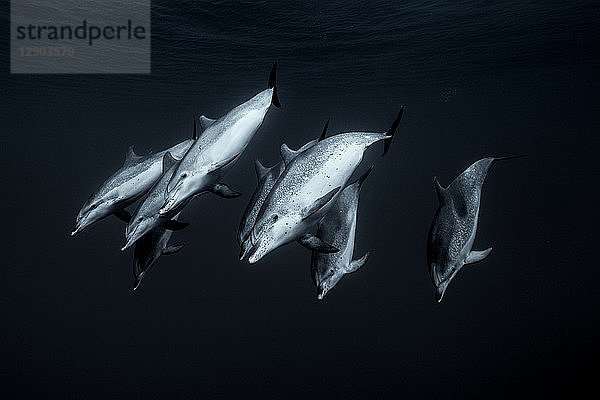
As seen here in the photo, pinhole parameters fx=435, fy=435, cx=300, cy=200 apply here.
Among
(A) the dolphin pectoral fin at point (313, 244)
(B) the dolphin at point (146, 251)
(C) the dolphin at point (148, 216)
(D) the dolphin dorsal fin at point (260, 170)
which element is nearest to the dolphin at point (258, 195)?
(D) the dolphin dorsal fin at point (260, 170)

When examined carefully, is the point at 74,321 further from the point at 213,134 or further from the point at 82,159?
the point at 82,159

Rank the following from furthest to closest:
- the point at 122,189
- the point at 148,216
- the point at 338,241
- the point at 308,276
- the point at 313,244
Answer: the point at 308,276
the point at 122,189
the point at 338,241
the point at 148,216
the point at 313,244

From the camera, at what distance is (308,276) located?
840 inches

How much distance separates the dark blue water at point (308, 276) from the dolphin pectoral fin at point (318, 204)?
390cm

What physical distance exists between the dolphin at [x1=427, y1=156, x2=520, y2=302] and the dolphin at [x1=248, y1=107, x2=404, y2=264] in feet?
2.46

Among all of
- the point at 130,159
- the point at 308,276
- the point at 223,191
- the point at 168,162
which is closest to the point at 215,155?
the point at 223,191

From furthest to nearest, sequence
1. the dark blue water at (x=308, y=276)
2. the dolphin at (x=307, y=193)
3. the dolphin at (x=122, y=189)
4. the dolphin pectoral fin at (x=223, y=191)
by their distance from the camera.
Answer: the dark blue water at (x=308, y=276)
the dolphin at (x=122, y=189)
the dolphin pectoral fin at (x=223, y=191)
the dolphin at (x=307, y=193)

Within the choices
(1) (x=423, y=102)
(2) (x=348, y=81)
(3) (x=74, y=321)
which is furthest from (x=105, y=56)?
(1) (x=423, y=102)

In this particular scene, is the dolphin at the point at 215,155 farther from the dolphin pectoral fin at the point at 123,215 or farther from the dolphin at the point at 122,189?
the dolphin pectoral fin at the point at 123,215

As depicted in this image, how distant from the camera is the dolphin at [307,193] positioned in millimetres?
2904

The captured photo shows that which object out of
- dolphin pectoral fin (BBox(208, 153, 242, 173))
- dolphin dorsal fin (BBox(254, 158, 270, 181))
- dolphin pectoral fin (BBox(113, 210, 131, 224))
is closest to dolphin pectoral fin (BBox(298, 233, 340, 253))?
dolphin pectoral fin (BBox(208, 153, 242, 173))

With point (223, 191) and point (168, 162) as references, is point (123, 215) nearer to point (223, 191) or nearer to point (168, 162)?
point (168, 162)

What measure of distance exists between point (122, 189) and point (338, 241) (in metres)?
1.91

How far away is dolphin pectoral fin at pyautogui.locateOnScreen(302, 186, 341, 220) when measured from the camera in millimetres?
3004
